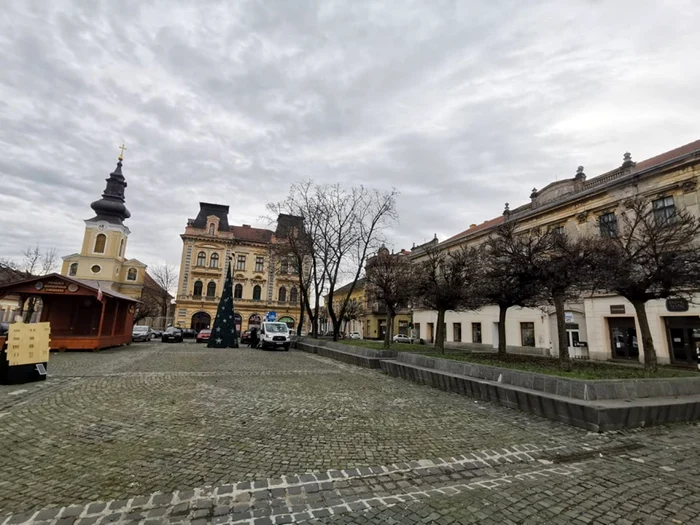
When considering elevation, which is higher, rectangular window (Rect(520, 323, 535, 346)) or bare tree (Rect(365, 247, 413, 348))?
bare tree (Rect(365, 247, 413, 348))

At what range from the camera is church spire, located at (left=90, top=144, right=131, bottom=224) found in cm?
5112

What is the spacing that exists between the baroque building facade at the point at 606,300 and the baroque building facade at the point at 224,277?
30131 mm

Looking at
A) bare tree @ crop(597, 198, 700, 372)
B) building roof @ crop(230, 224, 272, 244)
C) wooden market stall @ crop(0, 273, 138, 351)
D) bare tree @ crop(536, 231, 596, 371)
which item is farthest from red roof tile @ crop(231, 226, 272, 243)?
bare tree @ crop(597, 198, 700, 372)

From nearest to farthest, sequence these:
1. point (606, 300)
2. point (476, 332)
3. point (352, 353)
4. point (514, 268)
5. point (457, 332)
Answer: point (514, 268), point (352, 353), point (606, 300), point (476, 332), point (457, 332)

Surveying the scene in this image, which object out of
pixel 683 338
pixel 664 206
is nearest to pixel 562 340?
pixel 683 338

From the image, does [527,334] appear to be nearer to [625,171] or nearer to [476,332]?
[476,332]

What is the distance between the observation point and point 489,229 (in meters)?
33.0

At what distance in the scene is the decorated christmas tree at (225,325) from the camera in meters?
28.6

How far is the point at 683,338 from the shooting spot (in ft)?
64.9

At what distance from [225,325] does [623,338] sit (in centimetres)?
2890

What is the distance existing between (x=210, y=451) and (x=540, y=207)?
3138 centimetres

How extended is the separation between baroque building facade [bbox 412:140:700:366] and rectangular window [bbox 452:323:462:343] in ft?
5.23

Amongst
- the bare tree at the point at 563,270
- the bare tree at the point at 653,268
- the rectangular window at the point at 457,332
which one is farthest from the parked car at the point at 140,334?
the bare tree at the point at 653,268

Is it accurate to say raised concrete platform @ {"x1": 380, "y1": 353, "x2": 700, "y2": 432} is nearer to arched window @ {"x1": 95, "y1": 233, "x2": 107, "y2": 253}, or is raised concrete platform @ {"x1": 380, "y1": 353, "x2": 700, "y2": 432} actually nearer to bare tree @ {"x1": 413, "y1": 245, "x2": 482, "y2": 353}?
bare tree @ {"x1": 413, "y1": 245, "x2": 482, "y2": 353}
